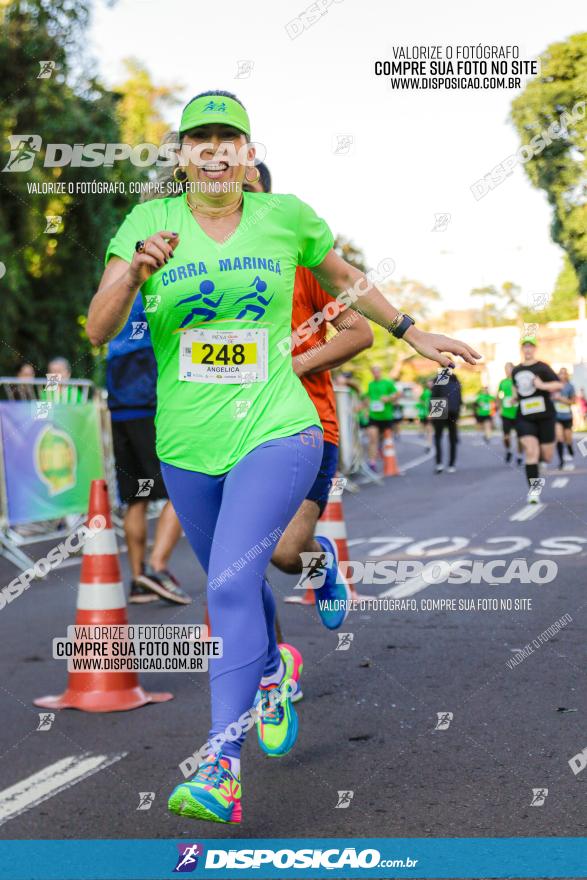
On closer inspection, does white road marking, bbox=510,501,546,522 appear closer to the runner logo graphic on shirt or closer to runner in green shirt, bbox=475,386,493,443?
the runner logo graphic on shirt

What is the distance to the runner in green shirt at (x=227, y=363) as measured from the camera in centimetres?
322

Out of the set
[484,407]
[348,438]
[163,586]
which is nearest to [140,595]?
[163,586]

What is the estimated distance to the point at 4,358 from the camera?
56.6ft

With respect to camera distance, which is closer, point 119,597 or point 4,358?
point 119,597

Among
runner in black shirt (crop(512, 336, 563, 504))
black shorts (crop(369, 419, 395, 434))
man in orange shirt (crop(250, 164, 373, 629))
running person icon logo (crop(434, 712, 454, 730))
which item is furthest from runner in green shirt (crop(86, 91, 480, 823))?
black shorts (crop(369, 419, 395, 434))

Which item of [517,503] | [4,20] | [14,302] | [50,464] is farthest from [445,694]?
[4,20]

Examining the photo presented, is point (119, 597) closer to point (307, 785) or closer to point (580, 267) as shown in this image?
point (307, 785)

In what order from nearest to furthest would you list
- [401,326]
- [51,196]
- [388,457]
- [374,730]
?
[401,326], [374,730], [51,196], [388,457]

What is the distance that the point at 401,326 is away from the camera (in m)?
3.82

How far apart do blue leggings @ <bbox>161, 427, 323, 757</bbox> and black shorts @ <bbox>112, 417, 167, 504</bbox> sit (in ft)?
12.3

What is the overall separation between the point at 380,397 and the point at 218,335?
18750 millimetres

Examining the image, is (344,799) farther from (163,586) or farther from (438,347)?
(163,586)

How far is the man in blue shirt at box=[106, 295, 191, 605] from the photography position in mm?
6902

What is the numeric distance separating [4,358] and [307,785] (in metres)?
14.4
